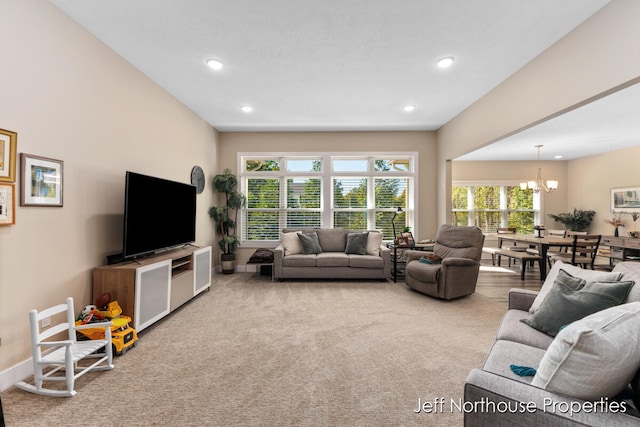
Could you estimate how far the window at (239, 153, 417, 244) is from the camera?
6031 mm

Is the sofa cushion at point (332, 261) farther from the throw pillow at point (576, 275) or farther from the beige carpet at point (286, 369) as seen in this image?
the throw pillow at point (576, 275)

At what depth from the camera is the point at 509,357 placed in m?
1.55

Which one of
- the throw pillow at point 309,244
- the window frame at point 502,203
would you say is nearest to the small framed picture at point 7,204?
the throw pillow at point 309,244

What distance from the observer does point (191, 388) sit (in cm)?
201

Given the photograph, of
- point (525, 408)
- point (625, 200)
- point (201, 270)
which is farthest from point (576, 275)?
point (625, 200)

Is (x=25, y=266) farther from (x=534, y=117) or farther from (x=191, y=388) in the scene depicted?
(x=534, y=117)

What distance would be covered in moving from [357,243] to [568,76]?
3626 mm

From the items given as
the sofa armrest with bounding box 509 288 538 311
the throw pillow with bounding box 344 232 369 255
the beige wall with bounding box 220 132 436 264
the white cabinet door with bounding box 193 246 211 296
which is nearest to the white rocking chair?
the white cabinet door with bounding box 193 246 211 296

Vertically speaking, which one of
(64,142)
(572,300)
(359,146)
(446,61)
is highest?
(446,61)

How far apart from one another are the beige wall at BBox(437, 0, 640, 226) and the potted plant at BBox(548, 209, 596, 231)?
5.08m

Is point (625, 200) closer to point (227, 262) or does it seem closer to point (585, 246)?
point (585, 246)

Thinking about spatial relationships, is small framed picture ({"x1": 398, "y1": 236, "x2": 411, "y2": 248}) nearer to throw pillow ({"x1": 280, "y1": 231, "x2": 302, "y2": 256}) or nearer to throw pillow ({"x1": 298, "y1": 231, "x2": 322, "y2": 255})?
throw pillow ({"x1": 298, "y1": 231, "x2": 322, "y2": 255})

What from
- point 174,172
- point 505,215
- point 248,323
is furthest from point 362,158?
point 505,215

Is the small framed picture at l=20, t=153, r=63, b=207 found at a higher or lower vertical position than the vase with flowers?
higher
